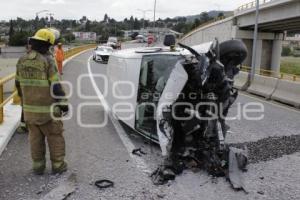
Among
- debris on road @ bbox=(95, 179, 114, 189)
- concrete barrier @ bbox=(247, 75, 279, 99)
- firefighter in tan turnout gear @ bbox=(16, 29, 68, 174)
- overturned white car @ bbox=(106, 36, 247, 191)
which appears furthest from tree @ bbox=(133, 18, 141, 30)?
debris on road @ bbox=(95, 179, 114, 189)

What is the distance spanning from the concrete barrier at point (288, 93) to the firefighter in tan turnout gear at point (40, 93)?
912 centimetres

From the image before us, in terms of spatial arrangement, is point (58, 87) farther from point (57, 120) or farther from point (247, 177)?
point (247, 177)

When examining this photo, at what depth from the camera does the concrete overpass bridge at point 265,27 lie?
1353 inches

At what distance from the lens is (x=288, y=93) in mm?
13703

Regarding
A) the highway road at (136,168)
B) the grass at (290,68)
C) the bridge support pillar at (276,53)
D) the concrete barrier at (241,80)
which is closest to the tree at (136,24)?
the grass at (290,68)

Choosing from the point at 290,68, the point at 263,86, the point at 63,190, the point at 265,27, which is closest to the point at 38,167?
the point at 63,190

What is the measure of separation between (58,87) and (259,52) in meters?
43.8

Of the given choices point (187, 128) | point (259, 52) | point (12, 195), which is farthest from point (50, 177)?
point (259, 52)

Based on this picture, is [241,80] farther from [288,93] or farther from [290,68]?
[290,68]

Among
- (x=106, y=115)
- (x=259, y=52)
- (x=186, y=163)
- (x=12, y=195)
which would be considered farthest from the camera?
(x=259, y=52)

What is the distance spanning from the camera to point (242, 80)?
18.4m

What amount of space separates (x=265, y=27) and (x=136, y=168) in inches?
1592

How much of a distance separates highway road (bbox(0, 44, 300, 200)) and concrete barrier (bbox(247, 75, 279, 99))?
5894mm

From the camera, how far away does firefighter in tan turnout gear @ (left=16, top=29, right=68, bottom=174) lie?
214 inches
